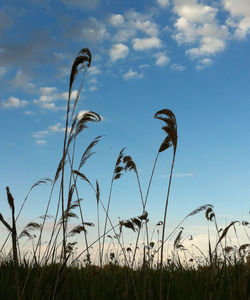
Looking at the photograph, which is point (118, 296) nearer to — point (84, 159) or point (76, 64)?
point (84, 159)

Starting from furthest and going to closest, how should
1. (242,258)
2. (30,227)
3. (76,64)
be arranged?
1. (242,258)
2. (30,227)
3. (76,64)

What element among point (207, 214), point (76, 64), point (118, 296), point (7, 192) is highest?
point (76, 64)

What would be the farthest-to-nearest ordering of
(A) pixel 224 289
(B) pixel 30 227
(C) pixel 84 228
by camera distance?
(B) pixel 30 227, (C) pixel 84 228, (A) pixel 224 289

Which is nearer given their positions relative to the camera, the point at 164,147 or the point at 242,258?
the point at 164,147

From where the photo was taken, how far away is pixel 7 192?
5.49ft

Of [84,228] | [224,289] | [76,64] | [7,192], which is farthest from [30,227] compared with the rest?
[7,192]

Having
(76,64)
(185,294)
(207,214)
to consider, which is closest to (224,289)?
(185,294)

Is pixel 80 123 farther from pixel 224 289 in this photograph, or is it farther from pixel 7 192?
pixel 224 289

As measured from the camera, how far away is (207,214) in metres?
3.91

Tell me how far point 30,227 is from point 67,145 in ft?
8.68

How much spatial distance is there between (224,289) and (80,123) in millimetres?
2063

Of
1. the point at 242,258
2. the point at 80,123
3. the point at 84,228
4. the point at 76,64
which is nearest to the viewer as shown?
the point at 76,64

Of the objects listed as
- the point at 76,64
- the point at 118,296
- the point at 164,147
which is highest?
the point at 76,64

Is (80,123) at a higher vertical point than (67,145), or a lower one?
higher
